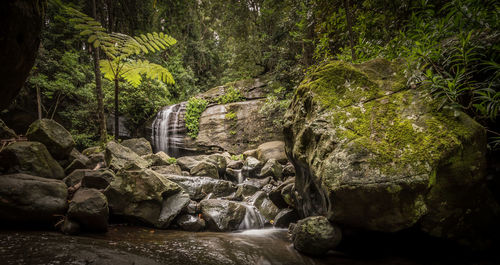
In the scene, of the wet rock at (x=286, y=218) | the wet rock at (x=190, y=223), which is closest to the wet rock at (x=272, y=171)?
the wet rock at (x=286, y=218)

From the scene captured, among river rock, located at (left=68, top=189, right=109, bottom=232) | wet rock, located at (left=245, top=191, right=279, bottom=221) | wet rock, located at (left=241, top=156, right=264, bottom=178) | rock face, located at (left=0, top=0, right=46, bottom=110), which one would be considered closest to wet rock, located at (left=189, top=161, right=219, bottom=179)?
→ wet rock, located at (left=241, top=156, right=264, bottom=178)

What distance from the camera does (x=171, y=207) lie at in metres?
4.07

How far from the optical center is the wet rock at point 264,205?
480cm

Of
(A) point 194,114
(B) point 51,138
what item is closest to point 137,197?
(B) point 51,138

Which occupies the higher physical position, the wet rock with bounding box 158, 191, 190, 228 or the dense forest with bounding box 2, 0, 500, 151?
the dense forest with bounding box 2, 0, 500, 151

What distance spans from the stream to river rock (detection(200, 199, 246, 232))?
1.82 ft

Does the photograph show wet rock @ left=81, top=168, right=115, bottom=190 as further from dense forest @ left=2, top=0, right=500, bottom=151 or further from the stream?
dense forest @ left=2, top=0, right=500, bottom=151

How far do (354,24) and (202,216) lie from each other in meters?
5.47

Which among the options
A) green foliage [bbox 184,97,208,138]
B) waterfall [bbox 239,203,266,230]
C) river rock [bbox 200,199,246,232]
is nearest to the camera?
river rock [bbox 200,199,246,232]

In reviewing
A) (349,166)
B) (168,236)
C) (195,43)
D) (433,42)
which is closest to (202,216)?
(168,236)

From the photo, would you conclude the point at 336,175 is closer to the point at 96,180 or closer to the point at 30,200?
the point at 30,200

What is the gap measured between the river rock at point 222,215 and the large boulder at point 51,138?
321cm

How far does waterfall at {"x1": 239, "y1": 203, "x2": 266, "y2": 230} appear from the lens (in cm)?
441

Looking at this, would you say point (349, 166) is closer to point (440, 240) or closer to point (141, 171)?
point (440, 240)
